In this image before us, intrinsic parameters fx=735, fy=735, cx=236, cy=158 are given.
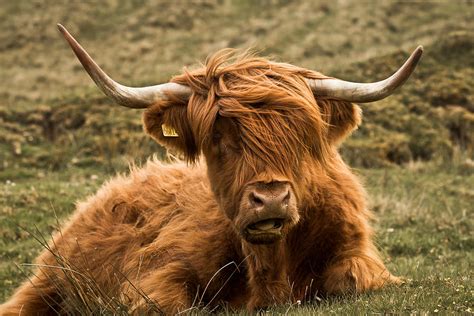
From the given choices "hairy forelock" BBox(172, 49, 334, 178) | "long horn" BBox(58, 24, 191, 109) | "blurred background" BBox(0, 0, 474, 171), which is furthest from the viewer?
"blurred background" BBox(0, 0, 474, 171)

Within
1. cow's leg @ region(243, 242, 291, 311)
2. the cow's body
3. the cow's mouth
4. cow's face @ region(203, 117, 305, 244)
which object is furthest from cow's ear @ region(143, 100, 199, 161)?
the cow's mouth

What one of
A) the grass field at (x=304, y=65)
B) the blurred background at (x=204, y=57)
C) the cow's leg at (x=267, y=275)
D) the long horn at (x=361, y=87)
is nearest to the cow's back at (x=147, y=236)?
the cow's leg at (x=267, y=275)

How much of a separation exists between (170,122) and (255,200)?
1.14m

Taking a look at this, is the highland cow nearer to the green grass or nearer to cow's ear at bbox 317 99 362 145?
cow's ear at bbox 317 99 362 145

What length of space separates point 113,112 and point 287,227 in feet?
42.3

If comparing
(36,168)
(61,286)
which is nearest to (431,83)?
(36,168)

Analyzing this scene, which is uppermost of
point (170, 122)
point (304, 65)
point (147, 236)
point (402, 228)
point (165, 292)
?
point (170, 122)

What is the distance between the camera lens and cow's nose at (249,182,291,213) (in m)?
3.98

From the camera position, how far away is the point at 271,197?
4023 mm

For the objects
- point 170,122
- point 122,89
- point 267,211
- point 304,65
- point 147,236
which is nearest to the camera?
point 267,211

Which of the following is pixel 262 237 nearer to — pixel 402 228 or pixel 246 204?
pixel 246 204

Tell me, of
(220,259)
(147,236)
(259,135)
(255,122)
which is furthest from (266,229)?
(147,236)

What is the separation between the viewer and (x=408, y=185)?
11.0m

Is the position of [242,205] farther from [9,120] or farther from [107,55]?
[107,55]
